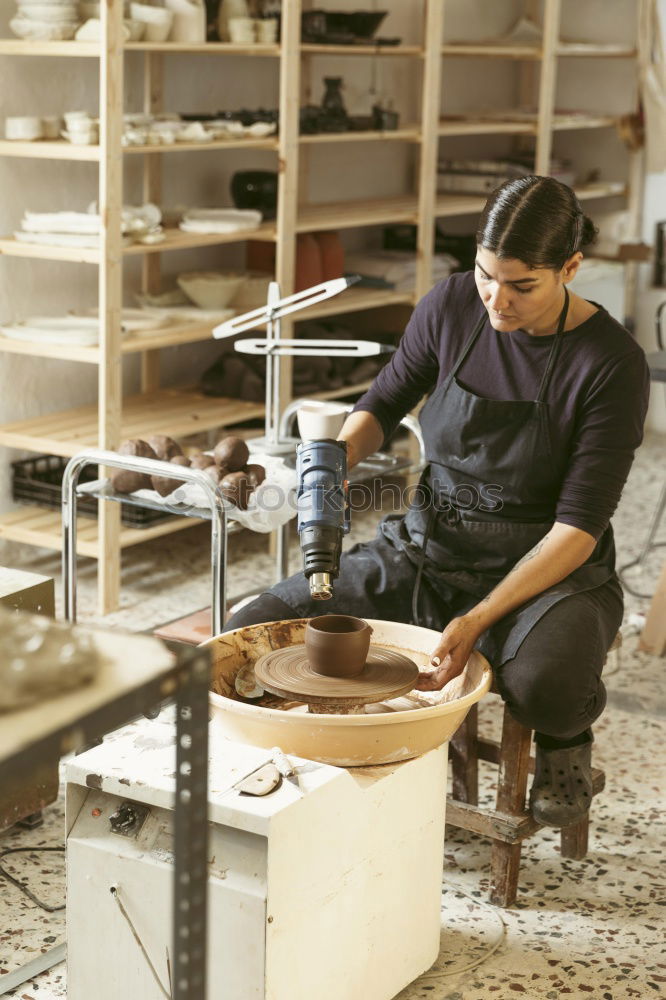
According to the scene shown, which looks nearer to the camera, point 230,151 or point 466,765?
point 466,765

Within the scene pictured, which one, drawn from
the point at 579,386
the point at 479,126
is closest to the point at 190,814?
the point at 579,386

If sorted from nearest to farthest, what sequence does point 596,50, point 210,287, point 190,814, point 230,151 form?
point 190,814
point 210,287
point 230,151
point 596,50

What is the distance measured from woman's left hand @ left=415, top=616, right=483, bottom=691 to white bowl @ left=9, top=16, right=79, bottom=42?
2.27 meters

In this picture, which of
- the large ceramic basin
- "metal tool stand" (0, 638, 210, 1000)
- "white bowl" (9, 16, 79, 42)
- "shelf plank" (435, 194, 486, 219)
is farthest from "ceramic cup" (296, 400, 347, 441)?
"shelf plank" (435, 194, 486, 219)

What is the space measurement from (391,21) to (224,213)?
1.80 metres

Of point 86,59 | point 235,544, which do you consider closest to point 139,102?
point 86,59

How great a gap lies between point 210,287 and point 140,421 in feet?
1.70

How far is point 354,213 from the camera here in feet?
15.6

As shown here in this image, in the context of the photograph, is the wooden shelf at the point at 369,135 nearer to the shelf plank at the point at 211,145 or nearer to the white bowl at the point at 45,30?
the shelf plank at the point at 211,145

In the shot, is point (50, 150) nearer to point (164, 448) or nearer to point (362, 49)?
point (164, 448)

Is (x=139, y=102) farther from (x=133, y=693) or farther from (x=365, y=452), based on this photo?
(x=133, y=693)

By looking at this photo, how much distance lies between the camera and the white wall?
3.96 m

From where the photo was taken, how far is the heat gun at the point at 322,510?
202 centimetres

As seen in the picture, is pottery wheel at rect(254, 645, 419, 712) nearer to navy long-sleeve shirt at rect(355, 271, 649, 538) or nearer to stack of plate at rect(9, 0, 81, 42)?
navy long-sleeve shirt at rect(355, 271, 649, 538)
